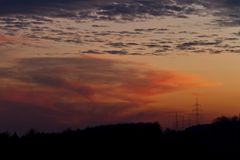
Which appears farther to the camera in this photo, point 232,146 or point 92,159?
point 232,146

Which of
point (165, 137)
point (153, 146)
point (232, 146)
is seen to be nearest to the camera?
point (153, 146)

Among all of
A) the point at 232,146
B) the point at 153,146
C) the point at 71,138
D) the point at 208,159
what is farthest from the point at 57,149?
the point at 232,146

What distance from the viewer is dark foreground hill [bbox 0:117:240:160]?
9275 cm

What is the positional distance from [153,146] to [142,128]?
3.41m

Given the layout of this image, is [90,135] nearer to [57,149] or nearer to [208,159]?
[57,149]

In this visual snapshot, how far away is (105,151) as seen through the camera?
92.8 m

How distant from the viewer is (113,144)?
94625mm

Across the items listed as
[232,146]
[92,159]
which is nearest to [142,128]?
[92,159]

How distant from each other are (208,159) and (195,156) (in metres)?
2.99

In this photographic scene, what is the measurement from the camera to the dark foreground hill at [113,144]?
9275 cm

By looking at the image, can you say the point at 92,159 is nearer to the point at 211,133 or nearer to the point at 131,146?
the point at 131,146

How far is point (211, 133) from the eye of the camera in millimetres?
124250

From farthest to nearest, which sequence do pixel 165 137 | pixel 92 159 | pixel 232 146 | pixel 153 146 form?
pixel 232 146
pixel 165 137
pixel 153 146
pixel 92 159

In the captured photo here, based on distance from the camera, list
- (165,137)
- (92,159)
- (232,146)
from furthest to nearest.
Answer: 1. (232,146)
2. (165,137)
3. (92,159)
